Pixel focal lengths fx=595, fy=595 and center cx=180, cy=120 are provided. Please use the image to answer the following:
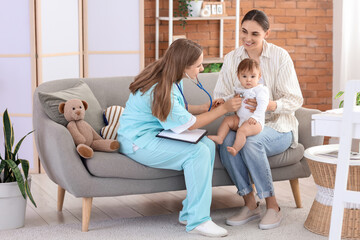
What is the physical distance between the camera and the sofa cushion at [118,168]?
305 cm

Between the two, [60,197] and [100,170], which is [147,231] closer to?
[100,170]

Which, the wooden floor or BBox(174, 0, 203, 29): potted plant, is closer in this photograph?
the wooden floor

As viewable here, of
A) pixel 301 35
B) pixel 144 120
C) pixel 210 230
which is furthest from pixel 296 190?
pixel 301 35

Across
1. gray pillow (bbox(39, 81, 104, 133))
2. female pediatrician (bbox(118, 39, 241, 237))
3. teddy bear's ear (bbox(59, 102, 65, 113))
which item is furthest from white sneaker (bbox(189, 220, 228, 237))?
teddy bear's ear (bbox(59, 102, 65, 113))

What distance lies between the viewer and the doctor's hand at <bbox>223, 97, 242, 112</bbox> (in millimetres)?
3144

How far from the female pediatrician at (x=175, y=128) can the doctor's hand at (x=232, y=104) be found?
0.10 metres

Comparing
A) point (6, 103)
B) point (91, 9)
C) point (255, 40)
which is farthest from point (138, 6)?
point (255, 40)

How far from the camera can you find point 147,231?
3158 millimetres

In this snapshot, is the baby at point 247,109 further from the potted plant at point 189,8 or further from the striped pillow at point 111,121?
the potted plant at point 189,8

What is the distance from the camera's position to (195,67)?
3064 mm

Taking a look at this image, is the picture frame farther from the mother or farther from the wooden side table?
the wooden side table

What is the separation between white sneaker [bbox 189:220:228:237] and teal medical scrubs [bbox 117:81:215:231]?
0.07 ft

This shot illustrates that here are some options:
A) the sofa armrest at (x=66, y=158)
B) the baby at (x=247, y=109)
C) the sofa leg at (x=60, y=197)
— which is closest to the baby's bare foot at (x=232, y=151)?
the baby at (x=247, y=109)

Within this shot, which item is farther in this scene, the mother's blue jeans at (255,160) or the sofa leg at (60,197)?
the sofa leg at (60,197)
